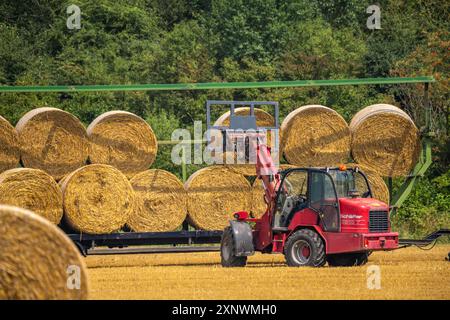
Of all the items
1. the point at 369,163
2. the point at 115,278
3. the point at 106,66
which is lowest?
the point at 115,278

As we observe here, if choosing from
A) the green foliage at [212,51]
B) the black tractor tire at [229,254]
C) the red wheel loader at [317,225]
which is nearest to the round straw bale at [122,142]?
the red wheel loader at [317,225]

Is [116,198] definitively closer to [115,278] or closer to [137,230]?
[137,230]

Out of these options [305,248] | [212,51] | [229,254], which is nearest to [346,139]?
[305,248]

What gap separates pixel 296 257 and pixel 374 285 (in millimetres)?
3834

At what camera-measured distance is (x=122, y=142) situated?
22.0 metres

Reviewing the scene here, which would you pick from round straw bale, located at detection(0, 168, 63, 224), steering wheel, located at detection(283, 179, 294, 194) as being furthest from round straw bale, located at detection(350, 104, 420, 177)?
round straw bale, located at detection(0, 168, 63, 224)

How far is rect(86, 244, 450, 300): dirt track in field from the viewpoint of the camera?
48.5 ft

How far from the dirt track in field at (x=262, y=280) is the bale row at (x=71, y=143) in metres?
1.92

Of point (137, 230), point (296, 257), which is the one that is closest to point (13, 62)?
point (137, 230)

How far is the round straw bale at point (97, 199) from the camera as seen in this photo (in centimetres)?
2083

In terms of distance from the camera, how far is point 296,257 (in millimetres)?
19453

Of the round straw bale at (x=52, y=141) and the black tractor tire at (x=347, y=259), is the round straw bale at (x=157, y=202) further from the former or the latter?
the black tractor tire at (x=347, y=259)

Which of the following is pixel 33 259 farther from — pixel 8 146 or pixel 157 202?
pixel 157 202
